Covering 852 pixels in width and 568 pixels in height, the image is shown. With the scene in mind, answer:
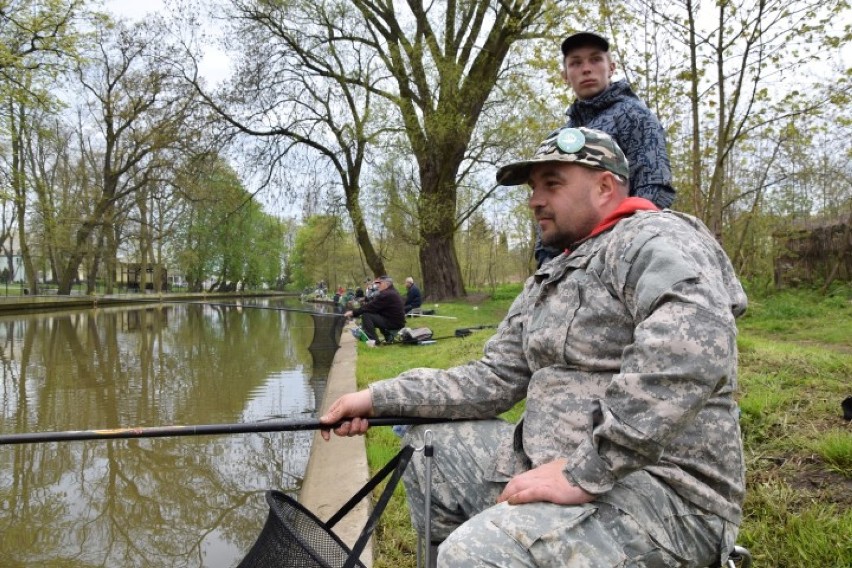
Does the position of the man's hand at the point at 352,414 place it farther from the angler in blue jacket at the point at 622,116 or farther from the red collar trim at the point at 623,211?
the angler in blue jacket at the point at 622,116

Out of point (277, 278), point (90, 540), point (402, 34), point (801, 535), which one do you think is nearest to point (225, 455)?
point (90, 540)

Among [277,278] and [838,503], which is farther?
[277,278]

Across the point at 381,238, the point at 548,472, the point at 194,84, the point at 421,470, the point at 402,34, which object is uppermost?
the point at 402,34

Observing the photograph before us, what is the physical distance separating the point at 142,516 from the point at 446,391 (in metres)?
3.19

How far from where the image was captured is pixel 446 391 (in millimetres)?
2215

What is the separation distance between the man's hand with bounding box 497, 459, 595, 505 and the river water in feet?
8.89

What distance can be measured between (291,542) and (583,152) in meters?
1.42

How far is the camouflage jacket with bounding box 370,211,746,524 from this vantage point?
1.45m

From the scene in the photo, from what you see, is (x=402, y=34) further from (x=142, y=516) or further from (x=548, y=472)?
(x=548, y=472)

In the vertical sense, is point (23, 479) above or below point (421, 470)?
below

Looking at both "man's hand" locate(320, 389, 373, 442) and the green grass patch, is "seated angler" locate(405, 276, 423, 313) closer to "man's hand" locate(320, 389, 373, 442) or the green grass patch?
the green grass patch

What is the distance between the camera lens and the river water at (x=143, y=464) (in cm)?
391

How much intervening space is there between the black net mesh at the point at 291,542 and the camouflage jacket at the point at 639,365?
587 mm

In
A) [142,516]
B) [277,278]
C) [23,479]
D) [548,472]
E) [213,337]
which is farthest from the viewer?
[277,278]
